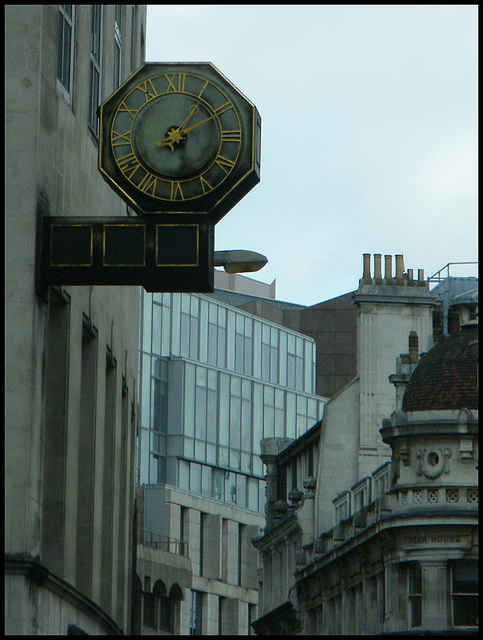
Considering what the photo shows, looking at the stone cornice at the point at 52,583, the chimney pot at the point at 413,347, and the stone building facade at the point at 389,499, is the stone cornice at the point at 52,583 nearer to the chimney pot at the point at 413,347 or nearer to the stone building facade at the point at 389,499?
the stone building facade at the point at 389,499

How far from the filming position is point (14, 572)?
91.8ft

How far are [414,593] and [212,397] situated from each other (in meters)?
58.1

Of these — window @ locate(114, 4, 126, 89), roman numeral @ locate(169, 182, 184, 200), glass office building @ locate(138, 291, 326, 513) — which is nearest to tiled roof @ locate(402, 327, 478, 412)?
window @ locate(114, 4, 126, 89)

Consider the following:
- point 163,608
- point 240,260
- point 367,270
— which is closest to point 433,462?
point 367,270

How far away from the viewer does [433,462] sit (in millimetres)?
61312

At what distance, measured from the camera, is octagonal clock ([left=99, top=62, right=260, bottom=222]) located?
1194 inches

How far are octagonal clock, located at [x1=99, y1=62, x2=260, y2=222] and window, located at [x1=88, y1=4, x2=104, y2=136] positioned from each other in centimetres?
686

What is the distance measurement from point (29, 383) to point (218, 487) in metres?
88.6

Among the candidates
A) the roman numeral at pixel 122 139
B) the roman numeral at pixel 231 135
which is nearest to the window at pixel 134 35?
the roman numeral at pixel 122 139

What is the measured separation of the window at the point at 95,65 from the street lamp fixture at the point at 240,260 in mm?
7757

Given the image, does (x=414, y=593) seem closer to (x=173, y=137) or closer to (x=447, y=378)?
(x=447, y=378)

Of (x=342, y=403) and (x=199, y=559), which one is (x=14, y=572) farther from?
(x=199, y=559)

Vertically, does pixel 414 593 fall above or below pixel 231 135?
below

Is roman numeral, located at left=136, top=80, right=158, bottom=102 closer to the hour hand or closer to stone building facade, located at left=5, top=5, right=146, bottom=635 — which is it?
the hour hand
